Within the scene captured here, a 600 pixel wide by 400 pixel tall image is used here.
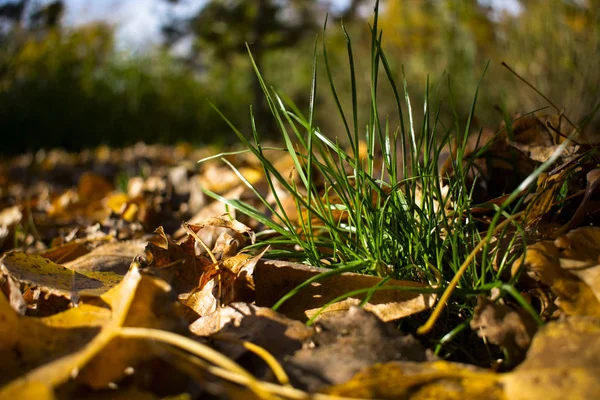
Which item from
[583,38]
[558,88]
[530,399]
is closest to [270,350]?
[530,399]

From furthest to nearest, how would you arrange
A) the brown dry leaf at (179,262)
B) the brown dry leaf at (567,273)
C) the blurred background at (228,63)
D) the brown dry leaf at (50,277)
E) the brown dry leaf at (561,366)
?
the blurred background at (228,63), the brown dry leaf at (179,262), the brown dry leaf at (50,277), the brown dry leaf at (567,273), the brown dry leaf at (561,366)

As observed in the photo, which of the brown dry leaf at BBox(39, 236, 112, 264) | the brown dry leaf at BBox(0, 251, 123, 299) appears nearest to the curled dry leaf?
the brown dry leaf at BBox(0, 251, 123, 299)

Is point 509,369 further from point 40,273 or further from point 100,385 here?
point 40,273

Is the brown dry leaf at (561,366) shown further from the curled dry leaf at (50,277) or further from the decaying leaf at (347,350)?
the curled dry leaf at (50,277)

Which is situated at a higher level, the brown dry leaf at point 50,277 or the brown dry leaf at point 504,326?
the brown dry leaf at point 504,326

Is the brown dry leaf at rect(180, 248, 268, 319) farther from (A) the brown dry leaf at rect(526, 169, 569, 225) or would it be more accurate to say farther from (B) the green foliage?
(B) the green foliage

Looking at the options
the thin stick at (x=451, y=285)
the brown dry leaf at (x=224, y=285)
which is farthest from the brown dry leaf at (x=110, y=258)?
the thin stick at (x=451, y=285)

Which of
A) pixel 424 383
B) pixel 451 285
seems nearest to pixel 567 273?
pixel 451 285
